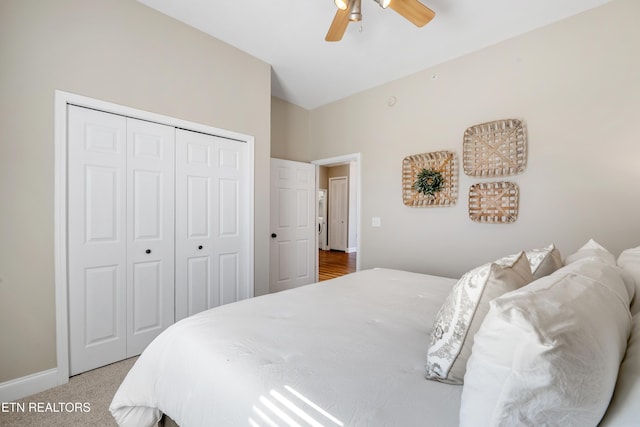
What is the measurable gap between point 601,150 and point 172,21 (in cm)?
368

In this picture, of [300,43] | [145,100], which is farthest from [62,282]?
[300,43]

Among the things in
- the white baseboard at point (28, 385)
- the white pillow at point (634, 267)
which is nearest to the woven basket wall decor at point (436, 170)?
the white pillow at point (634, 267)

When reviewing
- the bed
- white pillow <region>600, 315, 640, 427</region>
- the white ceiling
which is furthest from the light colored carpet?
the white ceiling

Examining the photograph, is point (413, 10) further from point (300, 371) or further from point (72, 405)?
point (72, 405)

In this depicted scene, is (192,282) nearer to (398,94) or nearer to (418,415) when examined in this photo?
(418,415)

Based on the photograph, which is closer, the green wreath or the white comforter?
the white comforter

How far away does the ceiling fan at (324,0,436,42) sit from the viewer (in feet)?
6.07

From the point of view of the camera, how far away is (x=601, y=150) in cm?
216

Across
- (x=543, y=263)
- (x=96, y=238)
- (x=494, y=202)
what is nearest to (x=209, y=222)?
(x=96, y=238)

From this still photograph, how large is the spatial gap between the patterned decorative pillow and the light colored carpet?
5.98 ft

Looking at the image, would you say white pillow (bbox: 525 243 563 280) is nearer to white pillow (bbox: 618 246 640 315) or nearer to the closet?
white pillow (bbox: 618 246 640 315)

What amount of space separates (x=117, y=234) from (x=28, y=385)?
1075 mm

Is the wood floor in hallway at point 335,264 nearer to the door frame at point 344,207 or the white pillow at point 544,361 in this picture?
the door frame at point 344,207

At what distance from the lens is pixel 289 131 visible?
4141mm
